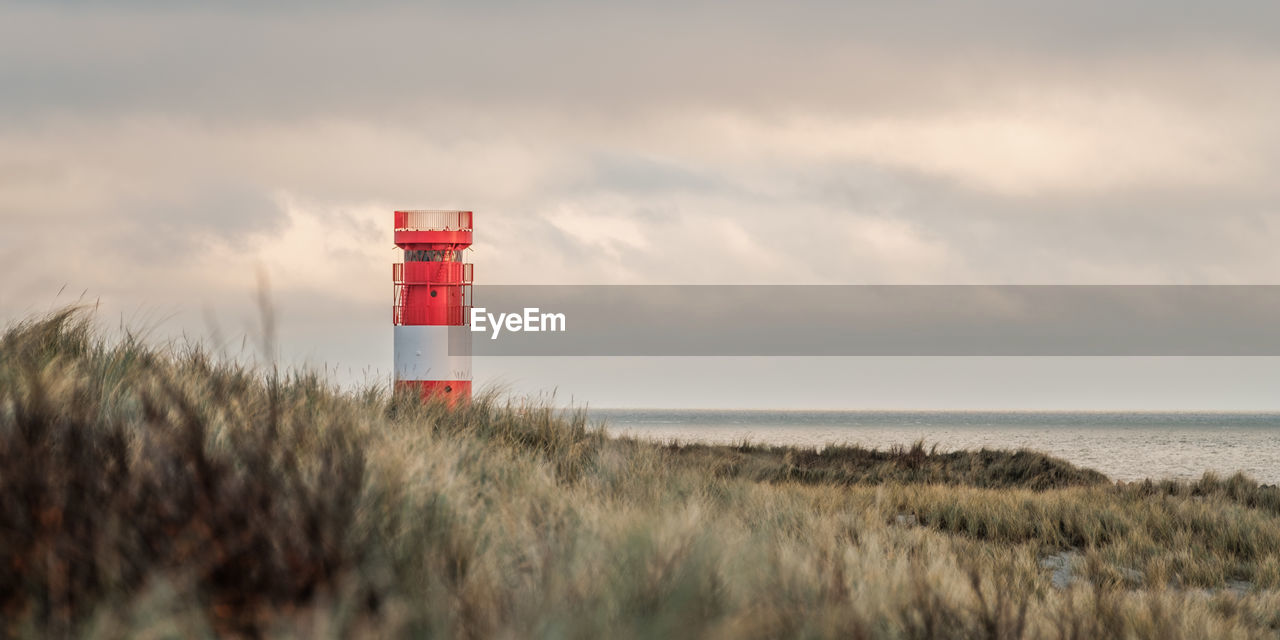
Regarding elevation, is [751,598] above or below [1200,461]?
above

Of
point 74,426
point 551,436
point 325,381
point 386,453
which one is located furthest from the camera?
point 551,436

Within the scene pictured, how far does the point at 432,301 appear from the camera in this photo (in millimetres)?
21922

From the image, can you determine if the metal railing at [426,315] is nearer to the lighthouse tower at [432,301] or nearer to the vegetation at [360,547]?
the lighthouse tower at [432,301]

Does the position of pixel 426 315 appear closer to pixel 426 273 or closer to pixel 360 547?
pixel 426 273

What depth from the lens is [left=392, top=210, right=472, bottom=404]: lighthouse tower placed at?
2177 centimetres

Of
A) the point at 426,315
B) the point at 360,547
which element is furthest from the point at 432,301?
the point at 360,547

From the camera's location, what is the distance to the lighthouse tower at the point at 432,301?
2177 cm

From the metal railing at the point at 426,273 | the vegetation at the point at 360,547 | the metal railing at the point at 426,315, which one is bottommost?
the vegetation at the point at 360,547

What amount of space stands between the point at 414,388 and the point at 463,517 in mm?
5784

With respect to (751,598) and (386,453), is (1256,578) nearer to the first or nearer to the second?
(751,598)

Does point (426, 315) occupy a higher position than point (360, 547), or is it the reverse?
point (426, 315)

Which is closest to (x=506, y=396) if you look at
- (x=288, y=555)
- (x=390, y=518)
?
(x=390, y=518)

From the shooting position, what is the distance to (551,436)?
8.76 m

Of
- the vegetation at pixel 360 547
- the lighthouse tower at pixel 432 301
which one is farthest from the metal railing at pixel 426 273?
the vegetation at pixel 360 547
